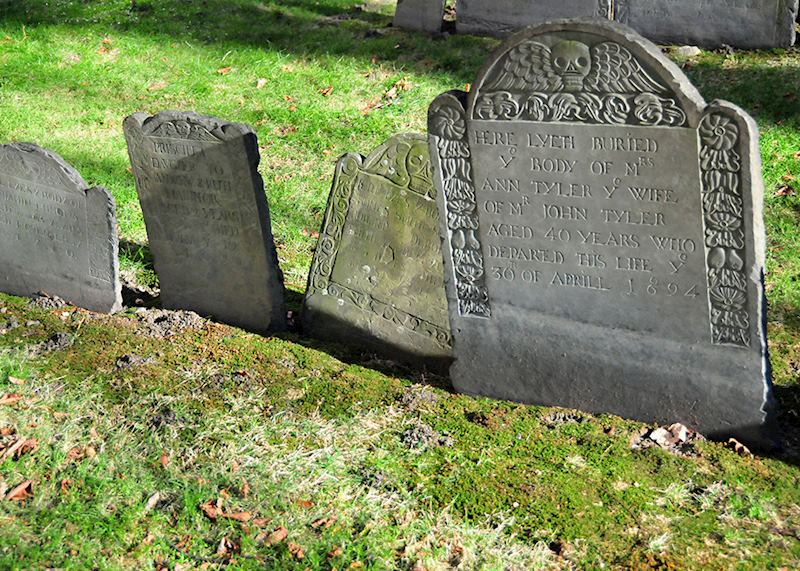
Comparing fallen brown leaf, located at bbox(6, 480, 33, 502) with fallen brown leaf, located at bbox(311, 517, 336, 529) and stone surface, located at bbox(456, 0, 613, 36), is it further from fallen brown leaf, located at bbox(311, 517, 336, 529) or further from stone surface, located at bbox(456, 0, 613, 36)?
stone surface, located at bbox(456, 0, 613, 36)

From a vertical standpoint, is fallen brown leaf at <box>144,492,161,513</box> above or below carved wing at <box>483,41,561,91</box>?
below

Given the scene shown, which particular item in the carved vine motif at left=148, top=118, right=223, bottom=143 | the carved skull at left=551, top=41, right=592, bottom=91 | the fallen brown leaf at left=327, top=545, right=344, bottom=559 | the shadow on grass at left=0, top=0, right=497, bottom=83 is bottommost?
the fallen brown leaf at left=327, top=545, right=344, bottom=559

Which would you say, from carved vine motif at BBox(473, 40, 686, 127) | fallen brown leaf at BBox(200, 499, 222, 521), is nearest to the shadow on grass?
carved vine motif at BBox(473, 40, 686, 127)

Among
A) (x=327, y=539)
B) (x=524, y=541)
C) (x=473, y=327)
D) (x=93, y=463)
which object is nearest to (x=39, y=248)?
(x=93, y=463)

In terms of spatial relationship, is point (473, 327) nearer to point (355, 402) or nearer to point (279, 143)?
point (355, 402)

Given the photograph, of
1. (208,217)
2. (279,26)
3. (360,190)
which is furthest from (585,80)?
(279,26)

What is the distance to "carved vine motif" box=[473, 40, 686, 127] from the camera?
444 cm

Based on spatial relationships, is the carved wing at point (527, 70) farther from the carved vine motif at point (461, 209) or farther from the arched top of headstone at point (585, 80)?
the carved vine motif at point (461, 209)

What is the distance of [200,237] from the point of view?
21.2ft

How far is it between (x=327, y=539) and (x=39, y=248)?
11.9ft

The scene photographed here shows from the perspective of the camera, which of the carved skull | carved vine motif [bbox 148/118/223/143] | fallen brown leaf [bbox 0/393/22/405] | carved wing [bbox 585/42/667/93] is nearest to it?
carved wing [bbox 585/42/667/93]

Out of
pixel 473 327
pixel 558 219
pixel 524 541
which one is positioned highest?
pixel 558 219

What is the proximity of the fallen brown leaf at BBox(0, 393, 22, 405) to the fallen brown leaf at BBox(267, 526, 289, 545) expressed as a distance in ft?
6.11

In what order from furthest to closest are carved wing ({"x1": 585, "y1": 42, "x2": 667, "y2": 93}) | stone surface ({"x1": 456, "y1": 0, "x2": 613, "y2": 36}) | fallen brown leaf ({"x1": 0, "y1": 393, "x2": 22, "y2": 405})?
stone surface ({"x1": 456, "y1": 0, "x2": 613, "y2": 36}) < fallen brown leaf ({"x1": 0, "y1": 393, "x2": 22, "y2": 405}) < carved wing ({"x1": 585, "y1": 42, "x2": 667, "y2": 93})
